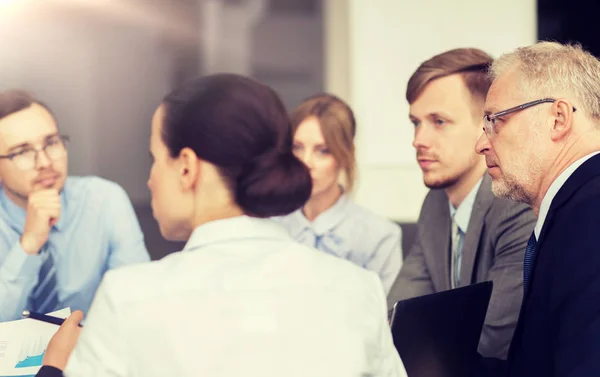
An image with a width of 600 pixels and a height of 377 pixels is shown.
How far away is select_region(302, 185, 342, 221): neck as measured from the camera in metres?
2.97

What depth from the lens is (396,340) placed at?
6.31 ft

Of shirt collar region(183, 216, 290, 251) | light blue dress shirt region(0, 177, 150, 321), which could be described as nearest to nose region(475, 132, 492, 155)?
shirt collar region(183, 216, 290, 251)

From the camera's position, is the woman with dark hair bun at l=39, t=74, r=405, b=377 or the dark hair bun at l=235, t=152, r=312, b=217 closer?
the woman with dark hair bun at l=39, t=74, r=405, b=377

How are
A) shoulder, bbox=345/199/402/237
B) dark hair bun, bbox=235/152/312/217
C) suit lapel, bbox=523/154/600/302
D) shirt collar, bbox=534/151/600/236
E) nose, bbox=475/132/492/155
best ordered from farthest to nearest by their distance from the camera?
shoulder, bbox=345/199/402/237, nose, bbox=475/132/492/155, shirt collar, bbox=534/151/600/236, suit lapel, bbox=523/154/600/302, dark hair bun, bbox=235/152/312/217

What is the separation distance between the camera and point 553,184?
6.69 feet

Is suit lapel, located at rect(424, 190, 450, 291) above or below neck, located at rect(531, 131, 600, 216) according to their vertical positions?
below

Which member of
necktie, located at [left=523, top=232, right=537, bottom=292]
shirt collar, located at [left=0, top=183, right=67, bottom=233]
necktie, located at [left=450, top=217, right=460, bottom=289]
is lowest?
necktie, located at [left=450, top=217, right=460, bottom=289]

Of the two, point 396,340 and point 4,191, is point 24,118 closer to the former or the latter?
point 4,191

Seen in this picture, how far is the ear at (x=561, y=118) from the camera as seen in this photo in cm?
201

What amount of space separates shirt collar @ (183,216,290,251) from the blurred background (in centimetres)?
112

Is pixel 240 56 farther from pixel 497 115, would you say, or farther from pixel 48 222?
pixel 497 115

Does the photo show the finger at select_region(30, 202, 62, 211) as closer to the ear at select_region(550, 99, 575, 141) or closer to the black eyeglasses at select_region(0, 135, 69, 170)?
the black eyeglasses at select_region(0, 135, 69, 170)

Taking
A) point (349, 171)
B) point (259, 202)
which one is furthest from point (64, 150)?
point (259, 202)

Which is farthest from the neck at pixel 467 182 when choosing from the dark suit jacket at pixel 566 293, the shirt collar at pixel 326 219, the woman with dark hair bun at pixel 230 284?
the woman with dark hair bun at pixel 230 284
